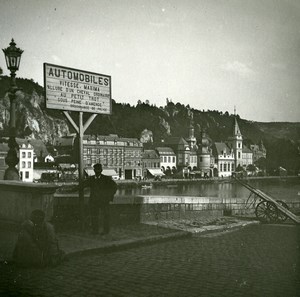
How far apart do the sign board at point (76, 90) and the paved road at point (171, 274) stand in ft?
10.8

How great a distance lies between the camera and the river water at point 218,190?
76062 mm

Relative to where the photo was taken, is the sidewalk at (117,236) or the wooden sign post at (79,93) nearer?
the sidewalk at (117,236)

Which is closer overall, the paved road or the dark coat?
the paved road

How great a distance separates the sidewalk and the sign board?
2.59 metres

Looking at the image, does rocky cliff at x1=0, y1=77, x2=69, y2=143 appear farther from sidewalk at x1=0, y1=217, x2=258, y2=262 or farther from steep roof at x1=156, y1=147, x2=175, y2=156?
sidewalk at x1=0, y1=217, x2=258, y2=262

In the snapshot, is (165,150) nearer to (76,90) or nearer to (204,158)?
(204,158)

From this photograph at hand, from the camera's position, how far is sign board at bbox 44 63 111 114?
8352mm

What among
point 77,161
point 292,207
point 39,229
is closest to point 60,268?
point 39,229

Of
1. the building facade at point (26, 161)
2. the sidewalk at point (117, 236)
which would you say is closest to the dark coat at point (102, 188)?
the sidewalk at point (117, 236)

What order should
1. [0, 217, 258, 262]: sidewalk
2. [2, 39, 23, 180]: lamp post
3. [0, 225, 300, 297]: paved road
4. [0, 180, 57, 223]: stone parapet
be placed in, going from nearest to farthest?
[0, 225, 300, 297]: paved road
[0, 217, 258, 262]: sidewalk
[0, 180, 57, 223]: stone parapet
[2, 39, 23, 180]: lamp post

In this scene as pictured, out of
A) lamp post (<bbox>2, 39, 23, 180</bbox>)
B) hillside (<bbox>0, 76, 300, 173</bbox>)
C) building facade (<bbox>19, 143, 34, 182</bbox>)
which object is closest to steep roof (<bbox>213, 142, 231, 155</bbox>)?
hillside (<bbox>0, 76, 300, 173</bbox>)

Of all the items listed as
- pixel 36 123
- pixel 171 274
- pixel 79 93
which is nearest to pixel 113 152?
pixel 36 123

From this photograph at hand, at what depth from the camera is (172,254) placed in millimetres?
7164

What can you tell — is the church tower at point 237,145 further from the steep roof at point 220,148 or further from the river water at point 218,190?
the river water at point 218,190
